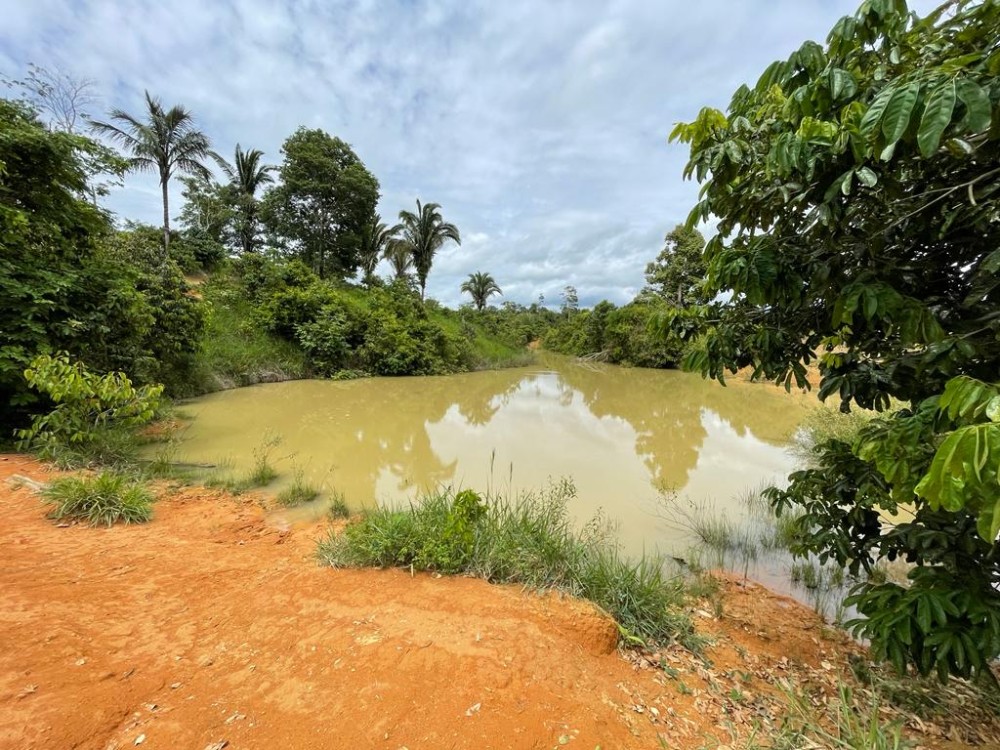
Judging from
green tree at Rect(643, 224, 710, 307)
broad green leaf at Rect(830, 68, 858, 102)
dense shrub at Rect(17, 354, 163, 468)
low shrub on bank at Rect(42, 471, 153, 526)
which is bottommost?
low shrub on bank at Rect(42, 471, 153, 526)

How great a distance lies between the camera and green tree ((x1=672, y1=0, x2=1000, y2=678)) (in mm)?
1271

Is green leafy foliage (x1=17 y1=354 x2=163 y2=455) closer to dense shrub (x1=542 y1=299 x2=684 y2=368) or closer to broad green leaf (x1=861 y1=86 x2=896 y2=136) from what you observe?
broad green leaf (x1=861 y1=86 x2=896 y2=136)

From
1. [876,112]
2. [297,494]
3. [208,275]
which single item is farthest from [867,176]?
[208,275]

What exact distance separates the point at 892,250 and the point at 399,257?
87.0 feet

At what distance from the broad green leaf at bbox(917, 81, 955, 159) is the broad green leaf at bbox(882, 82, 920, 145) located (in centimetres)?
4

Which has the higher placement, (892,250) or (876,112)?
(876,112)

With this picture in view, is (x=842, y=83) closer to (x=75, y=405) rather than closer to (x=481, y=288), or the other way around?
(x=75, y=405)

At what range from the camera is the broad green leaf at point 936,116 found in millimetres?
1119

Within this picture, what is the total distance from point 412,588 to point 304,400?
10.1 m

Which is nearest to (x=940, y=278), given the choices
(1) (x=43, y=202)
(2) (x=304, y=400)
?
(1) (x=43, y=202)

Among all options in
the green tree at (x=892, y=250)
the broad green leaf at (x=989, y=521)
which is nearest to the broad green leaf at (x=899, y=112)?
the green tree at (x=892, y=250)

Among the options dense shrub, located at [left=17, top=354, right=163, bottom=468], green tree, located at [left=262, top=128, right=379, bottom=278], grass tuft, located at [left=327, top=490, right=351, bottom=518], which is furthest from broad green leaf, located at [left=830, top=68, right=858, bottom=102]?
green tree, located at [left=262, top=128, right=379, bottom=278]

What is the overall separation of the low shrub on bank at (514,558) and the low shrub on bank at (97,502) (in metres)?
1.99

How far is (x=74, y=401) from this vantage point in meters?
5.03
